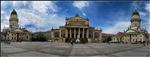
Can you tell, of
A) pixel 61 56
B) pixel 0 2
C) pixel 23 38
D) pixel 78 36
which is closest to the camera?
pixel 0 2

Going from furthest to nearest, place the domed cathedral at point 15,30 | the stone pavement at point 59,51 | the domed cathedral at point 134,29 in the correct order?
the stone pavement at point 59,51 → the domed cathedral at point 134,29 → the domed cathedral at point 15,30

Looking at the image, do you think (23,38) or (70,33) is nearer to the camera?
(23,38)

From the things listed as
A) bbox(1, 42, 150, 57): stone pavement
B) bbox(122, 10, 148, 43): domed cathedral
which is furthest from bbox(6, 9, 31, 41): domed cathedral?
bbox(122, 10, 148, 43): domed cathedral

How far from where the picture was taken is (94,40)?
13852 millimetres

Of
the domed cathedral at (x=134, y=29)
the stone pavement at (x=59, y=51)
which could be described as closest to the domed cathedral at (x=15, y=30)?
the stone pavement at (x=59, y=51)

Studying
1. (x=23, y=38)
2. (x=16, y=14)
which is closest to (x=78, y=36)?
(x=23, y=38)

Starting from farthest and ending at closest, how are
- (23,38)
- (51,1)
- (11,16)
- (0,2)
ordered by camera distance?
(23,38) → (11,16) → (51,1) → (0,2)

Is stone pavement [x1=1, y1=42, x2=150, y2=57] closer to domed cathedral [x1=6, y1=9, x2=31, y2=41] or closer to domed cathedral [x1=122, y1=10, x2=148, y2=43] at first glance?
domed cathedral [x1=6, y1=9, x2=31, y2=41]

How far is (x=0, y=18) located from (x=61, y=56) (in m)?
3.23

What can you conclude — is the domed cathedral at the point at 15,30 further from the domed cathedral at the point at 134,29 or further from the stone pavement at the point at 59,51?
the domed cathedral at the point at 134,29

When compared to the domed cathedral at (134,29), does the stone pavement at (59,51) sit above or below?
below

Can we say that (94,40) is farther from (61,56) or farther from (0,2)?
(0,2)

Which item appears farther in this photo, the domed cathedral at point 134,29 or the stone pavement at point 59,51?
the stone pavement at point 59,51

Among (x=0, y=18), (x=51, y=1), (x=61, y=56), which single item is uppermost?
(x=51, y=1)
